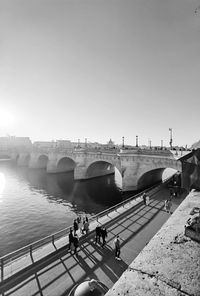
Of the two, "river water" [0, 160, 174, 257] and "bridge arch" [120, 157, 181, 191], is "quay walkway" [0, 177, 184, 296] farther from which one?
"bridge arch" [120, 157, 181, 191]

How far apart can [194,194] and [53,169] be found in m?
50.2

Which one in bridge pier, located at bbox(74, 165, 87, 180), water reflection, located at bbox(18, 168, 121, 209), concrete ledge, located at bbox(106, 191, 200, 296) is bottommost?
water reflection, located at bbox(18, 168, 121, 209)

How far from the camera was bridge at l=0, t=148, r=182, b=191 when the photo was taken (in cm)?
3027

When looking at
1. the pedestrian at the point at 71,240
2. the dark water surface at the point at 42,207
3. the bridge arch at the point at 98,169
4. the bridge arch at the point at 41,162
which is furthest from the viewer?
the bridge arch at the point at 41,162

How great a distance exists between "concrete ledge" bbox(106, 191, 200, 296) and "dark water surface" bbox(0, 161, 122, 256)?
585 inches

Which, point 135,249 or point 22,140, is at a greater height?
point 22,140

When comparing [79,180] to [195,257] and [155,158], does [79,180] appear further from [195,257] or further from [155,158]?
[195,257]

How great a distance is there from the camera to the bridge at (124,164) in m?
30.3

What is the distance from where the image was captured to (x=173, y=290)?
4.66 metres

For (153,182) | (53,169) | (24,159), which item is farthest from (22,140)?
(153,182)

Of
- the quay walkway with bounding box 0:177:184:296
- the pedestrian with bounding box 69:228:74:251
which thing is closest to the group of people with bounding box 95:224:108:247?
the quay walkway with bounding box 0:177:184:296

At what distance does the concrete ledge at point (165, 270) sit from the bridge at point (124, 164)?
20.7 m

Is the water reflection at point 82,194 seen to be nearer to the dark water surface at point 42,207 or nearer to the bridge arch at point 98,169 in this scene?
the dark water surface at point 42,207

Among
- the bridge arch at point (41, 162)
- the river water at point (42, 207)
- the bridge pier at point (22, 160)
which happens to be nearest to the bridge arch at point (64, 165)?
the bridge arch at point (41, 162)
